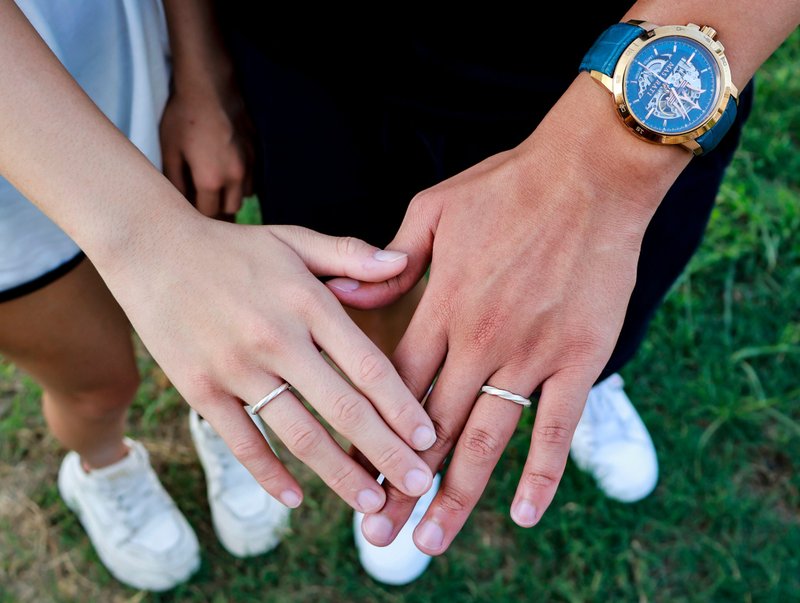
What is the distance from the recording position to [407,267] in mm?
1184

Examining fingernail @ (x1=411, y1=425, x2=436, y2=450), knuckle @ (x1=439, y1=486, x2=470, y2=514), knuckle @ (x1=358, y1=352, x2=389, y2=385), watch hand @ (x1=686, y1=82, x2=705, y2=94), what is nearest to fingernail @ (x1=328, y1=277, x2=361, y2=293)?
knuckle @ (x1=358, y1=352, x2=389, y2=385)

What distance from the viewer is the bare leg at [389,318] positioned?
64.4 inches

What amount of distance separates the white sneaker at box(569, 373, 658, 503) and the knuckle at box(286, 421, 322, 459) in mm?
1281

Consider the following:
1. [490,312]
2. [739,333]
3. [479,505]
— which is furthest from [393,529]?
[739,333]

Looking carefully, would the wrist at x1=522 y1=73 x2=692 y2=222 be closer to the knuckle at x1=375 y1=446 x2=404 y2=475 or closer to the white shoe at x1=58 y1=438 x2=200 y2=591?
the knuckle at x1=375 y1=446 x2=404 y2=475

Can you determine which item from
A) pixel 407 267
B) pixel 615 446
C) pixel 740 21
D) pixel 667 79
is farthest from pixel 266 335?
pixel 615 446

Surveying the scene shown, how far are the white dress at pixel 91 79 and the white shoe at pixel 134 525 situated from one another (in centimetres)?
87

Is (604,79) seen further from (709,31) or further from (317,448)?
(317,448)

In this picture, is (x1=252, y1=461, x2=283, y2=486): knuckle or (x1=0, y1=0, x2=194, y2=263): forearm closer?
(x1=0, y1=0, x2=194, y2=263): forearm

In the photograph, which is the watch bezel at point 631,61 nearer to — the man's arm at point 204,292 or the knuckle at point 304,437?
the man's arm at point 204,292

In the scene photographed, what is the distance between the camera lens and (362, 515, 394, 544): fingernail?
3.84 feet

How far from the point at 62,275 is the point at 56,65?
464 millimetres

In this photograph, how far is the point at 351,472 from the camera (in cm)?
112

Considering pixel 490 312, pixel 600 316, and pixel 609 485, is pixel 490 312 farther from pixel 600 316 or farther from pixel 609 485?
pixel 609 485
